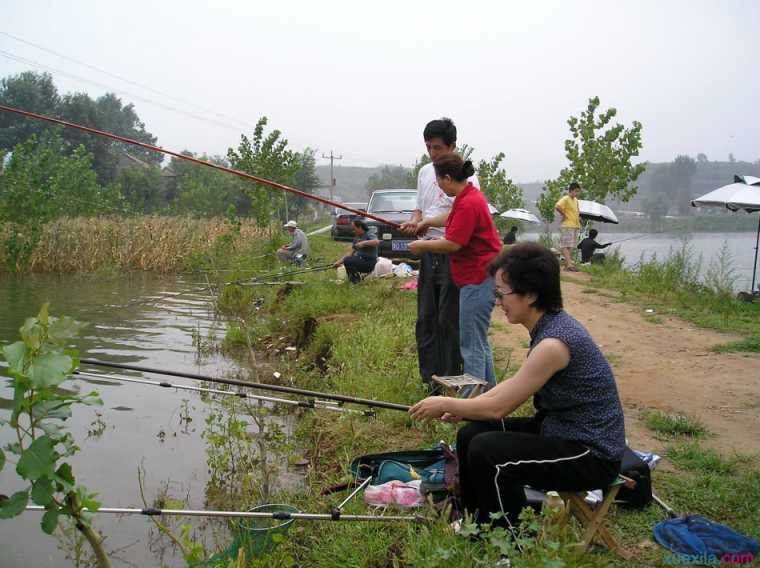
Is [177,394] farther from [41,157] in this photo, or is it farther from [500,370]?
[41,157]

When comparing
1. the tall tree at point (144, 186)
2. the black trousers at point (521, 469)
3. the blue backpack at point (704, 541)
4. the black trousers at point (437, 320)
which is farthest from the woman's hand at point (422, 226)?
the tall tree at point (144, 186)

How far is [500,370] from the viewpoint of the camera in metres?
6.38

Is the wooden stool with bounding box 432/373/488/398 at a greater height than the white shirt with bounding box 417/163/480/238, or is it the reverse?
the white shirt with bounding box 417/163/480/238

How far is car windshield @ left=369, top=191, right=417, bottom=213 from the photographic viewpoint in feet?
47.5

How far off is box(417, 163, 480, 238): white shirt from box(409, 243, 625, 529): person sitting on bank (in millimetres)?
2175

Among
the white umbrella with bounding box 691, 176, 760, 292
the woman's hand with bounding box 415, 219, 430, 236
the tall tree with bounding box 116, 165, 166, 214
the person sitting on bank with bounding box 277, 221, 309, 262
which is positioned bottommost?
the person sitting on bank with bounding box 277, 221, 309, 262

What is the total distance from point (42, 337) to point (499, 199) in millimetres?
25463

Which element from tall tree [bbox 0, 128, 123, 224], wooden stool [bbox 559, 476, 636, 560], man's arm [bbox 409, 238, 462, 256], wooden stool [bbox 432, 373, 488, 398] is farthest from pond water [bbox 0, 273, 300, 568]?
tall tree [bbox 0, 128, 123, 224]

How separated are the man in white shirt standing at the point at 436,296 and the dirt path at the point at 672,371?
1.42 metres

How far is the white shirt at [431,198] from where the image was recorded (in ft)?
17.3

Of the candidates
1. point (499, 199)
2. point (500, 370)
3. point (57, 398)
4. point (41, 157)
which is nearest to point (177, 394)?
point (500, 370)

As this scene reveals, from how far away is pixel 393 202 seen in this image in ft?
48.5

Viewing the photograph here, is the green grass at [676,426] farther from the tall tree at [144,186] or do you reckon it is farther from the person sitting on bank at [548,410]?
the tall tree at [144,186]

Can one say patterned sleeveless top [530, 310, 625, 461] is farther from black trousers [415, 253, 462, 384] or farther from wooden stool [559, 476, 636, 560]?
black trousers [415, 253, 462, 384]
